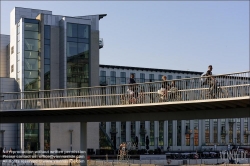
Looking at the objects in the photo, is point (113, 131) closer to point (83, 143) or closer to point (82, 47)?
point (82, 47)

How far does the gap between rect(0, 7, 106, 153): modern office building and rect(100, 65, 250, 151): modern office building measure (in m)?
40.3

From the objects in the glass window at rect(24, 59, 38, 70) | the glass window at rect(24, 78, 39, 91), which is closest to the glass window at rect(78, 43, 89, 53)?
the glass window at rect(24, 59, 38, 70)

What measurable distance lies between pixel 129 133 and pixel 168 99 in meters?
83.8

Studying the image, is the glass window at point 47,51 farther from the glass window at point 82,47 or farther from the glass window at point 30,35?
the glass window at point 82,47

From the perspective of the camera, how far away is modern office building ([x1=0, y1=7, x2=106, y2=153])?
6619 centimetres

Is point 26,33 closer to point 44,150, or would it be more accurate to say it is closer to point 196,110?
point 44,150

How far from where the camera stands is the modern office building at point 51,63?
2606 inches

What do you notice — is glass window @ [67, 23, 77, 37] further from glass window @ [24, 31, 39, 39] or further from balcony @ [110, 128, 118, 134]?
balcony @ [110, 128, 118, 134]

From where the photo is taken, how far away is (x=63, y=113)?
39.3 m

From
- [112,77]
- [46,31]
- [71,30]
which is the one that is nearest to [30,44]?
[46,31]

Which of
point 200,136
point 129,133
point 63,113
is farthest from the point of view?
point 200,136

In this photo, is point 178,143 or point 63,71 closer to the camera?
point 63,71

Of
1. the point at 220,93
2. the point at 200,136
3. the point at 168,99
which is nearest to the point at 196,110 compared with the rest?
the point at 168,99

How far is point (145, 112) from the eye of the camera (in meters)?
34.3
